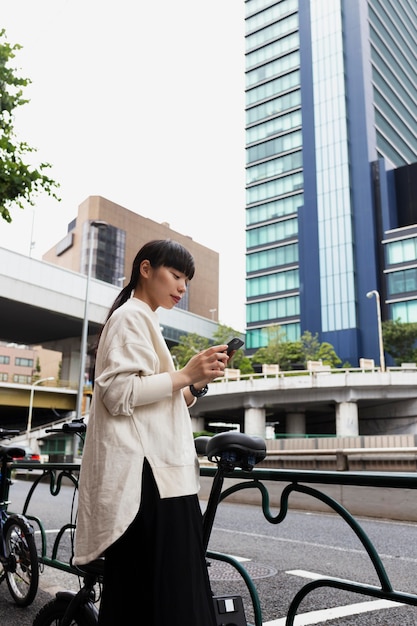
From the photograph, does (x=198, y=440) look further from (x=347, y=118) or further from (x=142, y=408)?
(x=347, y=118)

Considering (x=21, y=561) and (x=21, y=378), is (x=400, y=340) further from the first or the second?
(x=21, y=378)

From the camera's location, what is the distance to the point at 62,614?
2.33 meters

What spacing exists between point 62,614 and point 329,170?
3100 inches

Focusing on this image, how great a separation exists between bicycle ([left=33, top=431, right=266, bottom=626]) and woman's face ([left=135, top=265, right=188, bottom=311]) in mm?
510

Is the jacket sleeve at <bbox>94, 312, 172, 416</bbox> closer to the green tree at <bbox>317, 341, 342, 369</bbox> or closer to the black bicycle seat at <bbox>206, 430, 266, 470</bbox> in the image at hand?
the black bicycle seat at <bbox>206, 430, 266, 470</bbox>

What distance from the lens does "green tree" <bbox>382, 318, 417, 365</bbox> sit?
6012 centimetres

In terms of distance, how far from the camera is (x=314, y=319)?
72.2 metres

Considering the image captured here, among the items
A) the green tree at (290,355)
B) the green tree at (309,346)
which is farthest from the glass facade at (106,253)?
the green tree at (309,346)

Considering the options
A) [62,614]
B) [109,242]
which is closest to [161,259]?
[62,614]

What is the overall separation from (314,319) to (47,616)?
71.2m

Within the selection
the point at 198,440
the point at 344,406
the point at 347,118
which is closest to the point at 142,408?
the point at 198,440

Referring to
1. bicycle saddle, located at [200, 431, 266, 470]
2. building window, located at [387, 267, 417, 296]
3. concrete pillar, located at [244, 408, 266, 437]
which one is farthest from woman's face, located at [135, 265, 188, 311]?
building window, located at [387, 267, 417, 296]

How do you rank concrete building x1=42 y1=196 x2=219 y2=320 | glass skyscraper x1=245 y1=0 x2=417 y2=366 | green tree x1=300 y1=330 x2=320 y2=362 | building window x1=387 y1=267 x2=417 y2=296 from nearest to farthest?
green tree x1=300 y1=330 x2=320 y2=362 < building window x1=387 y1=267 x2=417 y2=296 < glass skyscraper x1=245 y1=0 x2=417 y2=366 < concrete building x1=42 y1=196 x2=219 y2=320

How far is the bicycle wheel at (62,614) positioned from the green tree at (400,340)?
6076cm
